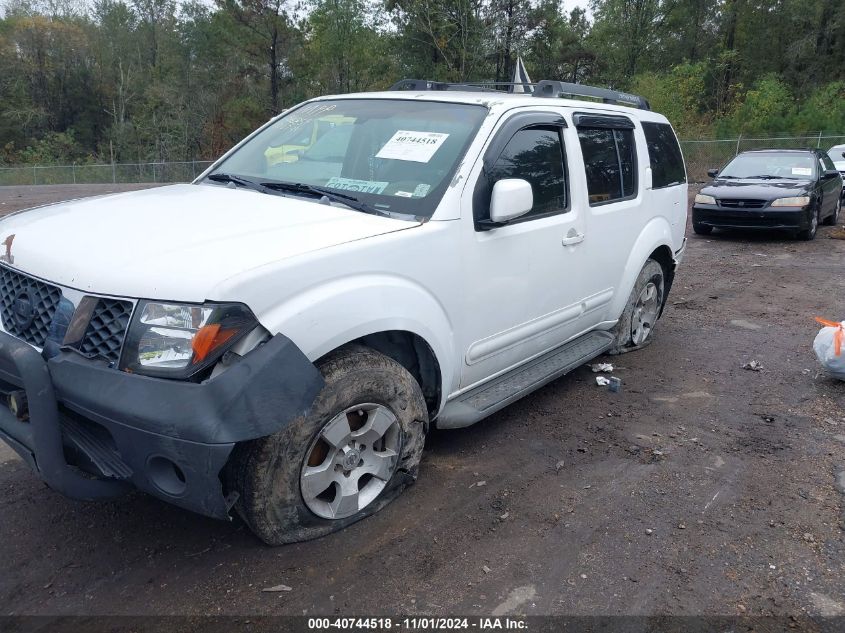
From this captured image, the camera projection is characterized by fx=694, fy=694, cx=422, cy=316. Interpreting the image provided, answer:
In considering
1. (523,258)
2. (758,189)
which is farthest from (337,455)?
(758,189)

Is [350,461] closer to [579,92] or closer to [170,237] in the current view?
[170,237]

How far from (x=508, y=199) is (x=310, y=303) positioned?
4.17 ft

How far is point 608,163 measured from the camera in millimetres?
4934

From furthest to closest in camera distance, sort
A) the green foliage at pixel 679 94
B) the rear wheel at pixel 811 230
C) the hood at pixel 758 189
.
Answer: the green foliage at pixel 679 94 < the rear wheel at pixel 811 230 < the hood at pixel 758 189

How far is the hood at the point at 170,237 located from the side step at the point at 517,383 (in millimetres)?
1081

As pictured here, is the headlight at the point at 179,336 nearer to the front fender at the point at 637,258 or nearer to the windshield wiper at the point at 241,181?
the windshield wiper at the point at 241,181

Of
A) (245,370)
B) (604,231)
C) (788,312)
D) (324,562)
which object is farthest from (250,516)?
(788,312)

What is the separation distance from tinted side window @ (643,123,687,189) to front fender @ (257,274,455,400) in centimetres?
306

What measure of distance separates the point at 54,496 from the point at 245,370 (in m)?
1.75

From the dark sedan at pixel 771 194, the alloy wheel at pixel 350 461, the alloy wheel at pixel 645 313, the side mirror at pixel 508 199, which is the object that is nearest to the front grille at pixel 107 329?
the alloy wheel at pixel 350 461

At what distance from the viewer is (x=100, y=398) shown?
8.07 ft

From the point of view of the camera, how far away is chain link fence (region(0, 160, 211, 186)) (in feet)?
109

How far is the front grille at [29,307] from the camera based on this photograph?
9.07 ft

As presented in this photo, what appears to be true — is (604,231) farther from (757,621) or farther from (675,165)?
(757,621)
